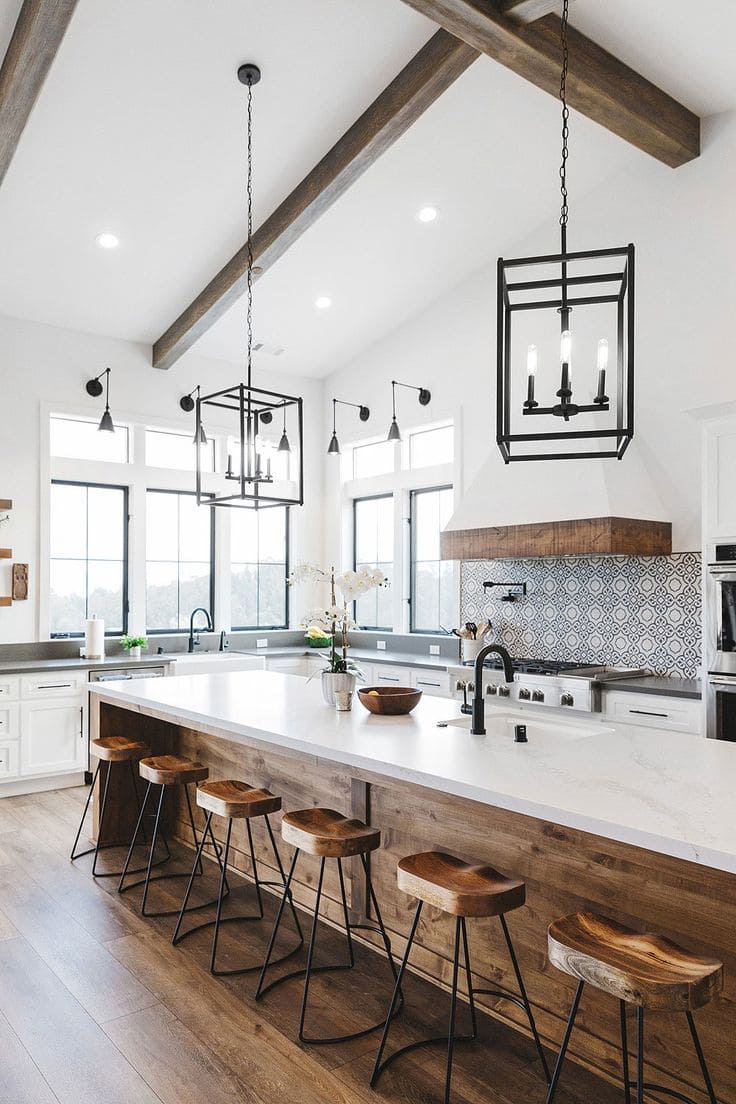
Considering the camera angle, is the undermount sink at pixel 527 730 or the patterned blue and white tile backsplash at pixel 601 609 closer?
the undermount sink at pixel 527 730

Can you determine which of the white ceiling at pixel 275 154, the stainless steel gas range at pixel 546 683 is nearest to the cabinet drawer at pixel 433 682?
the stainless steel gas range at pixel 546 683

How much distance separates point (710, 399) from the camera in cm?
467

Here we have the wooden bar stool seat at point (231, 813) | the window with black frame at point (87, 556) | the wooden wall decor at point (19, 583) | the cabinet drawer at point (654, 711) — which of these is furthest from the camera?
the window with black frame at point (87, 556)

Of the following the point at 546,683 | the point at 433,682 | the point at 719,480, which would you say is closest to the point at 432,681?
the point at 433,682

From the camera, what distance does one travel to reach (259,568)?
24.4 feet

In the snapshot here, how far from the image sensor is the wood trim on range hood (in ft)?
14.6

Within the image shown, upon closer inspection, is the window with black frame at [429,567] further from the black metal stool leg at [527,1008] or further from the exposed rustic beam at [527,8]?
the black metal stool leg at [527,1008]

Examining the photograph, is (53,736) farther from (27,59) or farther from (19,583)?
(27,59)

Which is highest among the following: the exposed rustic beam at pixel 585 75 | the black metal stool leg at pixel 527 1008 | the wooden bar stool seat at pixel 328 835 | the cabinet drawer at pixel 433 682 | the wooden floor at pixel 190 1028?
the exposed rustic beam at pixel 585 75

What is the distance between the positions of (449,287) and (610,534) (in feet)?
9.24

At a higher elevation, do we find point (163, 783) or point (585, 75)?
point (585, 75)

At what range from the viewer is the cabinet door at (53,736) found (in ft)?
17.9

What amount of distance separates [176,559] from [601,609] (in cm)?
359

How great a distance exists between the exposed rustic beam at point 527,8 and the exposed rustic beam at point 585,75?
0.03 m
